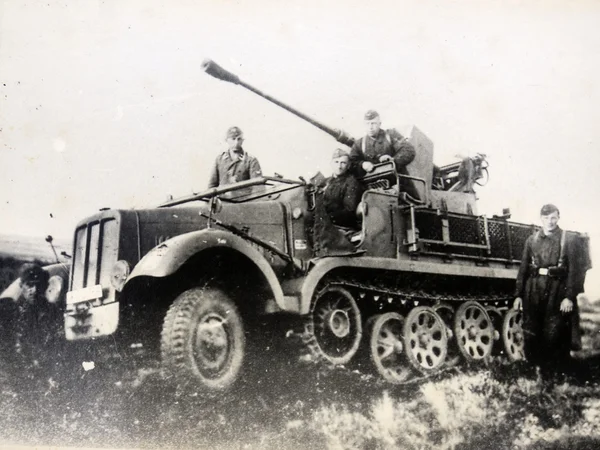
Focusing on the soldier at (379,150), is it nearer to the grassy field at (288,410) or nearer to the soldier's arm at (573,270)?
the soldier's arm at (573,270)

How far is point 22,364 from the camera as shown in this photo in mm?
3906

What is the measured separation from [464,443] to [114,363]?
2207 millimetres

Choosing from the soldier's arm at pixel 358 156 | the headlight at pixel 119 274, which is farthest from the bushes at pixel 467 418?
the soldier's arm at pixel 358 156

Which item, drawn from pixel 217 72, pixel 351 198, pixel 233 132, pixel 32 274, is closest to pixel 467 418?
pixel 351 198

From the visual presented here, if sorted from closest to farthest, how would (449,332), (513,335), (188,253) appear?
1. (188,253)
2. (449,332)
3. (513,335)

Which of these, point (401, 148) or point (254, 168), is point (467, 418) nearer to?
point (401, 148)

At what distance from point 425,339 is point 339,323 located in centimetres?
92

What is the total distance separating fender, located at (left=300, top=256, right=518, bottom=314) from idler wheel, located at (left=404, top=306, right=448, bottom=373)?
34cm

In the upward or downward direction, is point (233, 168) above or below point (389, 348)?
above

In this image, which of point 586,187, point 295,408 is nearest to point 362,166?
point 586,187

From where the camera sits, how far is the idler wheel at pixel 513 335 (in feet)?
17.1

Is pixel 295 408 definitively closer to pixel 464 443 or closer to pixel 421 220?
pixel 464 443

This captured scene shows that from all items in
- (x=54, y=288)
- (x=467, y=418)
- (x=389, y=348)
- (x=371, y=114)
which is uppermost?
(x=371, y=114)

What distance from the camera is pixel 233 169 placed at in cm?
487
